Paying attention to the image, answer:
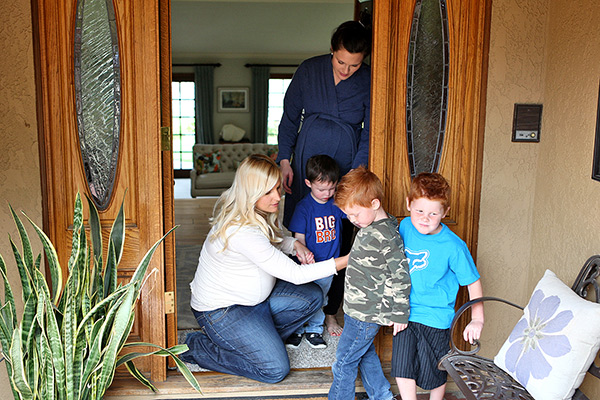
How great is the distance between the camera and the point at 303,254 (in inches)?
112

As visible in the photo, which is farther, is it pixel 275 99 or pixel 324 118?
pixel 275 99

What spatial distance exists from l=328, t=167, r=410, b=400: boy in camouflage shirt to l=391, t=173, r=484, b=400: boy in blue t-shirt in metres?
0.06

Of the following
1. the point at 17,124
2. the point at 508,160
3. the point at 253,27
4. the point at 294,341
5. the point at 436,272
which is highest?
the point at 253,27

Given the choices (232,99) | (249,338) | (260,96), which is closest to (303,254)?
(249,338)

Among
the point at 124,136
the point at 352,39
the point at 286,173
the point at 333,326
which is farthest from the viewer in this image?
the point at 333,326

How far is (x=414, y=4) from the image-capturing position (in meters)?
2.60

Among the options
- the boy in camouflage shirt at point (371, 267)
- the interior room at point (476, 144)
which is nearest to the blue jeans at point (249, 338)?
the interior room at point (476, 144)

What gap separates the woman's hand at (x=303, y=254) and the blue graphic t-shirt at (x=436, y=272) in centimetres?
57

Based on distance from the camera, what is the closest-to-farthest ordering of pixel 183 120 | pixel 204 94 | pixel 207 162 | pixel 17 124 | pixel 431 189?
pixel 431 189 < pixel 17 124 < pixel 207 162 < pixel 204 94 < pixel 183 120

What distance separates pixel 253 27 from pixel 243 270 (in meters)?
7.25

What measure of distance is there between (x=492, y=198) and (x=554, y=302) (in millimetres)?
745

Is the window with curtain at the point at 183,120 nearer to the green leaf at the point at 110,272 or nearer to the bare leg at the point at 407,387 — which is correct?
the green leaf at the point at 110,272

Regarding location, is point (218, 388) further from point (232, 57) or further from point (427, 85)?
point (232, 57)

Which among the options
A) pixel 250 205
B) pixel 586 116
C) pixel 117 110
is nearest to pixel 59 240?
pixel 117 110
